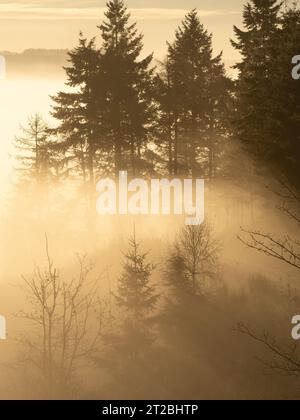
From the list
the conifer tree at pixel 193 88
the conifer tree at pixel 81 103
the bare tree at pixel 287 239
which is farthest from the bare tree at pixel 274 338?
the conifer tree at pixel 81 103

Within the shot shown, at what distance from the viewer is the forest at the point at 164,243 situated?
2058 cm

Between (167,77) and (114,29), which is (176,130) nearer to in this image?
(167,77)

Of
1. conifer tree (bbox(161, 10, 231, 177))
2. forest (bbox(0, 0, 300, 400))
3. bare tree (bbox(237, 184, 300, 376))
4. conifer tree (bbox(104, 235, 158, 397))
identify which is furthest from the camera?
conifer tree (bbox(161, 10, 231, 177))

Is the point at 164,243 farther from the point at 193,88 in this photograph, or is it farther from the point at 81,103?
the point at 193,88

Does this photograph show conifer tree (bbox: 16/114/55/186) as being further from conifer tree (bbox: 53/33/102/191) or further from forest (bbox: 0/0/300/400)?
conifer tree (bbox: 53/33/102/191)

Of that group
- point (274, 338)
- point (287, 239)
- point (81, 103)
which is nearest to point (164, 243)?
point (287, 239)

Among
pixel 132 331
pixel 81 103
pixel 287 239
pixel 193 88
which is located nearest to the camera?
pixel 132 331

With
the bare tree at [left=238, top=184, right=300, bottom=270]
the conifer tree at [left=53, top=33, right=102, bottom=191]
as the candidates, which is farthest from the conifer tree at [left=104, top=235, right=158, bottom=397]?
the conifer tree at [left=53, top=33, right=102, bottom=191]

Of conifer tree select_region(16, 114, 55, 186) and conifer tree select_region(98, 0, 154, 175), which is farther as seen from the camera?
conifer tree select_region(16, 114, 55, 186)

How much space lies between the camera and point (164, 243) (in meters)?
35.7

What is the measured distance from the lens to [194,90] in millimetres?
41406

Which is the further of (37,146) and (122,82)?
(37,146)

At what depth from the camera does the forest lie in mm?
20578

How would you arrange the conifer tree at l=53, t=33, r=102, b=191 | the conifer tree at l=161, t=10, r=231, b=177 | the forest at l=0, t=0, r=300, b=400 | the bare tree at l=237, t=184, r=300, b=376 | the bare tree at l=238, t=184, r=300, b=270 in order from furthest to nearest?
the conifer tree at l=161, t=10, r=231, b=177 < the conifer tree at l=53, t=33, r=102, b=191 < the forest at l=0, t=0, r=300, b=400 < the bare tree at l=237, t=184, r=300, b=376 < the bare tree at l=238, t=184, r=300, b=270
